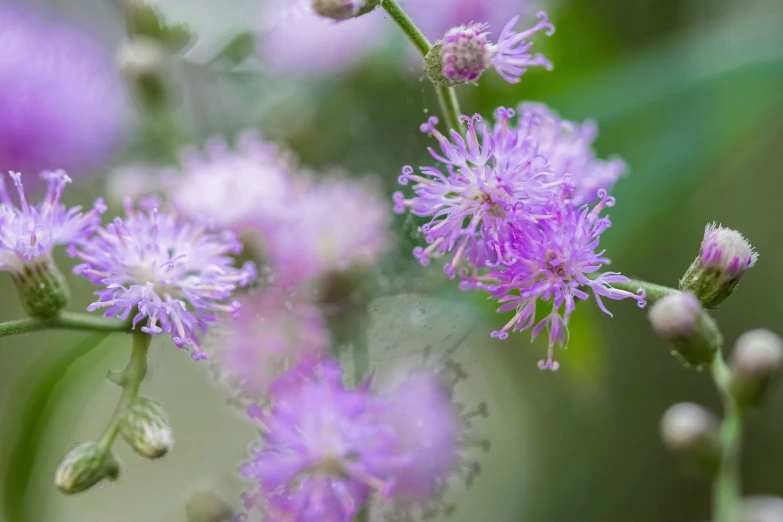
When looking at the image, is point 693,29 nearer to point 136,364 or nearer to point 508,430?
point 508,430

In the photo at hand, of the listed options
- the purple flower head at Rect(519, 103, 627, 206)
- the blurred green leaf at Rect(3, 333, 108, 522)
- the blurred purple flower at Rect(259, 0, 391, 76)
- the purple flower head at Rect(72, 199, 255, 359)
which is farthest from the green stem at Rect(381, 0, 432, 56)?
the blurred green leaf at Rect(3, 333, 108, 522)

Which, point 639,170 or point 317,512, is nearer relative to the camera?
point 317,512

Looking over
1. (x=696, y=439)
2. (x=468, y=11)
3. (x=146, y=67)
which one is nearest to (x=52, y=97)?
(x=146, y=67)

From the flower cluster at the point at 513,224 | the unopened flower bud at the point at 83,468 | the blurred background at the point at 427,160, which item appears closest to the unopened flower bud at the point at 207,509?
the blurred background at the point at 427,160

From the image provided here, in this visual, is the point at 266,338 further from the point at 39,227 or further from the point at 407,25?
the point at 407,25

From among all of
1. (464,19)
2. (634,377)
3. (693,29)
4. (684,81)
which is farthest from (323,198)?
(634,377)

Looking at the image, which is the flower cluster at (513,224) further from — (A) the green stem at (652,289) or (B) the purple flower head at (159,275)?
(B) the purple flower head at (159,275)
